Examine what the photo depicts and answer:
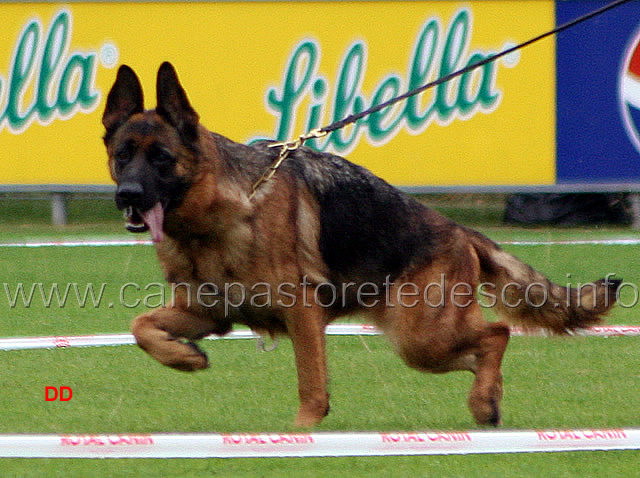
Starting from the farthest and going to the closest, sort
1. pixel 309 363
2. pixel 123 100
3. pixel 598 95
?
pixel 598 95, pixel 309 363, pixel 123 100

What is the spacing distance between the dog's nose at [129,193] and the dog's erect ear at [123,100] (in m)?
0.37

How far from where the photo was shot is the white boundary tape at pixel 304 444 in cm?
431

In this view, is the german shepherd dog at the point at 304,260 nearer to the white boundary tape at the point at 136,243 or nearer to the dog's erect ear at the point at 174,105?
the dog's erect ear at the point at 174,105

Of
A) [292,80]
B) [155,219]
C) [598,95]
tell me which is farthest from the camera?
[292,80]

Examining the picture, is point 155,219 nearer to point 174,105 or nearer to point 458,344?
point 174,105

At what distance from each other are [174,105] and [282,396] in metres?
1.71

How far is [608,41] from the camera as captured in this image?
1217cm

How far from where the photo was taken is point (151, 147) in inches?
184

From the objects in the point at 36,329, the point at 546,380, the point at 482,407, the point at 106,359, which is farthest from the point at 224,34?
the point at 482,407

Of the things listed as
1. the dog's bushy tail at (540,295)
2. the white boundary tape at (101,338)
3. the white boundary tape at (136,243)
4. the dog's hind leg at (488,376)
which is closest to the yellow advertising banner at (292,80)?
the white boundary tape at (136,243)

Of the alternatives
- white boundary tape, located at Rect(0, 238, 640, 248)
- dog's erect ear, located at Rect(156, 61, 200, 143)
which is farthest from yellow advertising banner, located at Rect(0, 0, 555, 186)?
dog's erect ear, located at Rect(156, 61, 200, 143)

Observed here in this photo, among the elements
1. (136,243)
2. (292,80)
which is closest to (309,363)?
(136,243)

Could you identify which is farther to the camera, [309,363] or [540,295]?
[540,295]

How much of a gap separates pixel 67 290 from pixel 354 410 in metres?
4.10
